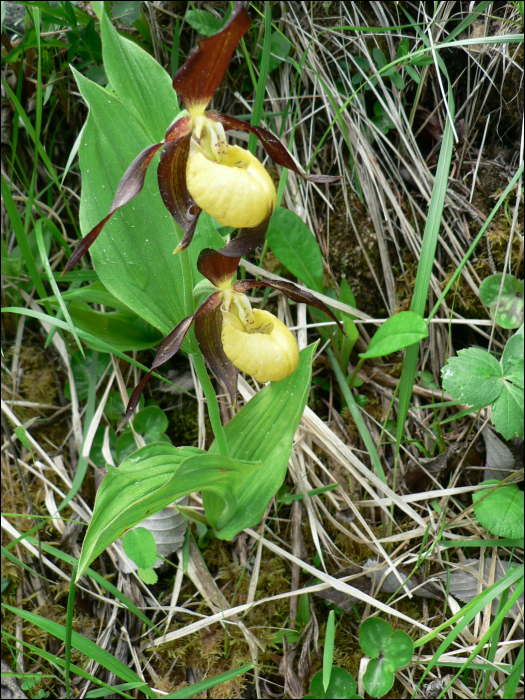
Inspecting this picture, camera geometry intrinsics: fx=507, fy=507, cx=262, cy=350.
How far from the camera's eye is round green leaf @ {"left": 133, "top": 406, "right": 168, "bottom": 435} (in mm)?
1754

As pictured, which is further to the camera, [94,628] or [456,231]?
[456,231]

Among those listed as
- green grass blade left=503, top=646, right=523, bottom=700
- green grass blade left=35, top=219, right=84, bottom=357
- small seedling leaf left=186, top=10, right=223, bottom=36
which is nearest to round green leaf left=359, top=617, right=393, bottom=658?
green grass blade left=503, top=646, right=523, bottom=700

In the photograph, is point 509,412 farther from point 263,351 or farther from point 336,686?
point 336,686

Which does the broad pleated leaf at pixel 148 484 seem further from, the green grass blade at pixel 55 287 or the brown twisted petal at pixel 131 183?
the brown twisted petal at pixel 131 183

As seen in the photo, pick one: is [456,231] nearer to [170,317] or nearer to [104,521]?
[170,317]

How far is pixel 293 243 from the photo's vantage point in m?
1.68

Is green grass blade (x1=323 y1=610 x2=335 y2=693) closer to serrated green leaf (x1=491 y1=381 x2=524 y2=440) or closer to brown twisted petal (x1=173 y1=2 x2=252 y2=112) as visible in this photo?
serrated green leaf (x1=491 y1=381 x2=524 y2=440)

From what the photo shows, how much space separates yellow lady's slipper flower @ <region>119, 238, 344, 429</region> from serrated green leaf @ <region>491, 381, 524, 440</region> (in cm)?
53

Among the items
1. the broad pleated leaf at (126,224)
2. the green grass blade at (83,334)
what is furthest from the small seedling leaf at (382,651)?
the broad pleated leaf at (126,224)

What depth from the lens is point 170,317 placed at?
53.1 inches

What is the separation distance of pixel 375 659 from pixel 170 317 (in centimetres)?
108

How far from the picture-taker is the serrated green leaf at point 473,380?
1.29 meters

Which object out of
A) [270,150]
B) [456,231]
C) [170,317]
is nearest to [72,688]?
[170,317]

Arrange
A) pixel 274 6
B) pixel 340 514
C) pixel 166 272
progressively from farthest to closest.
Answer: pixel 274 6 < pixel 340 514 < pixel 166 272
